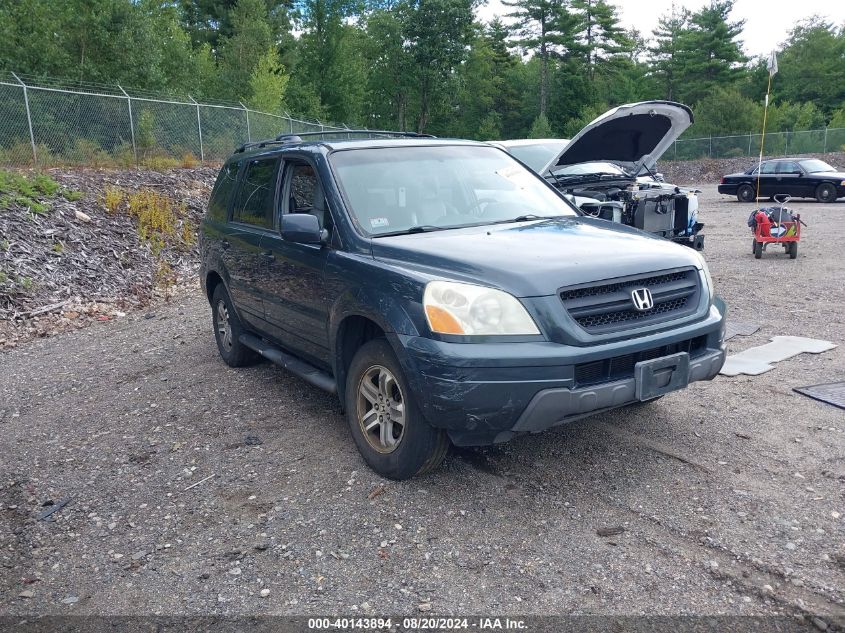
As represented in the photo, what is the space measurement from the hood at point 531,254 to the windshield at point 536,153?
7090 mm

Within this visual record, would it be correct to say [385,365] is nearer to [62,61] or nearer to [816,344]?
[816,344]

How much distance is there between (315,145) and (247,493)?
236 cm

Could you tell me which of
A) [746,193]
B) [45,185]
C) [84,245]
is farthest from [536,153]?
[746,193]

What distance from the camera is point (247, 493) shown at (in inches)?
160

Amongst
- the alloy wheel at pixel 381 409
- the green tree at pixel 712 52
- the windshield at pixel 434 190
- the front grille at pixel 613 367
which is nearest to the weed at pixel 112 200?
the windshield at pixel 434 190

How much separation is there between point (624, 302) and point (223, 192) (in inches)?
162

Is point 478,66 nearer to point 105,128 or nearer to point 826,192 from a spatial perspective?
point 826,192

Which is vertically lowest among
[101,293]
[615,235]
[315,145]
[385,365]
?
[101,293]

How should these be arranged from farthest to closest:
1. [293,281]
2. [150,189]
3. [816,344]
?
[150,189], [816,344], [293,281]

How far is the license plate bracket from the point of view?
3.60 metres

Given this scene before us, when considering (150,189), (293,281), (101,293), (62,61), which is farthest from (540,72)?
(293,281)

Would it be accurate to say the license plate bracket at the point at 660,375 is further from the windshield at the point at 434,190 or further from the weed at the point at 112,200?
the weed at the point at 112,200

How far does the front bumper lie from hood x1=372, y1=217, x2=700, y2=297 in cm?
34

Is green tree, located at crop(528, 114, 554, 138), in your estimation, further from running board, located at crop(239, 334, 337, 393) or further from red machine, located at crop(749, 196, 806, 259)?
running board, located at crop(239, 334, 337, 393)
